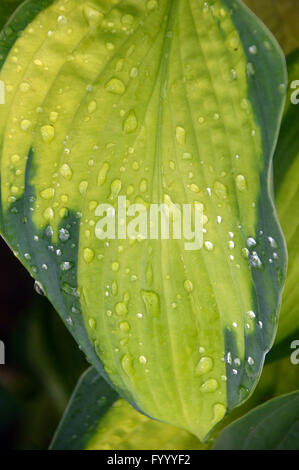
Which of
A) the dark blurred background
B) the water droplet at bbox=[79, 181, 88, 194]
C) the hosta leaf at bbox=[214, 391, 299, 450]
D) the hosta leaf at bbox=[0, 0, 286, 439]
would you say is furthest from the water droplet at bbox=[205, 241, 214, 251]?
the dark blurred background

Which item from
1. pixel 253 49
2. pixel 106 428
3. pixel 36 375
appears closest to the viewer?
pixel 253 49

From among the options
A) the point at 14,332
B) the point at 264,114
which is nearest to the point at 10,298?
the point at 14,332

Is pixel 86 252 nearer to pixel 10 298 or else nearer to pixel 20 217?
pixel 20 217

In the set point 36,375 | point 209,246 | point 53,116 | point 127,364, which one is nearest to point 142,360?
point 127,364

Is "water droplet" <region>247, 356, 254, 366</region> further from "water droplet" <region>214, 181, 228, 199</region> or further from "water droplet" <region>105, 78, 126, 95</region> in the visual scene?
"water droplet" <region>105, 78, 126, 95</region>

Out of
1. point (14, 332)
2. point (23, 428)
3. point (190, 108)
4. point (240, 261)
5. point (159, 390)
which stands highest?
point (190, 108)

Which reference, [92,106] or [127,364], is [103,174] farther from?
[127,364]

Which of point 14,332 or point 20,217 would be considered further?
point 14,332
